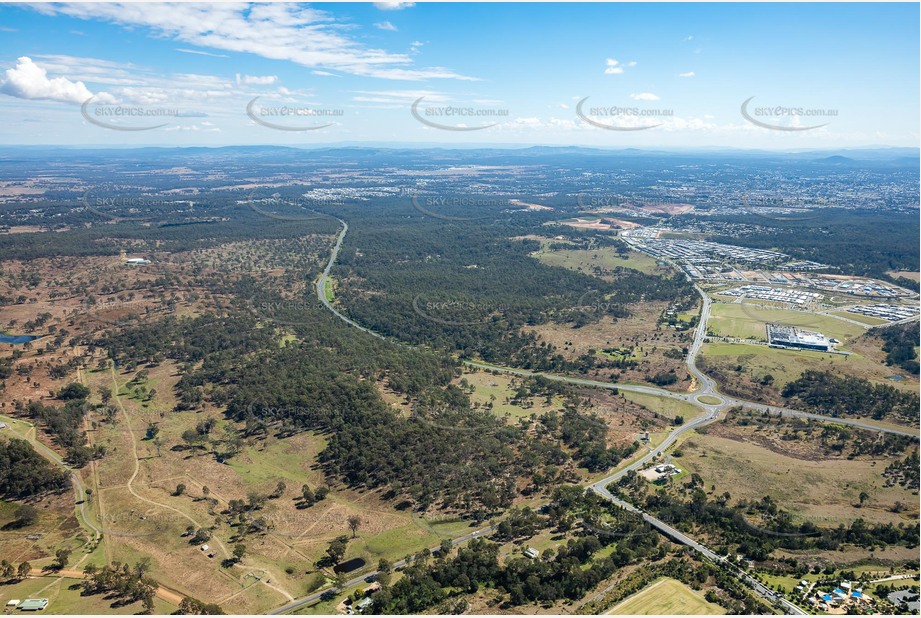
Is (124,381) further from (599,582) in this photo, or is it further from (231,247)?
(231,247)

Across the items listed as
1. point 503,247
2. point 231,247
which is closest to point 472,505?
point 503,247

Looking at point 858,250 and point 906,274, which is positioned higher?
point 858,250

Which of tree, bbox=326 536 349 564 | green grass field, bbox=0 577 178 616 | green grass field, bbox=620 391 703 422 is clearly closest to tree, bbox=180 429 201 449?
green grass field, bbox=0 577 178 616

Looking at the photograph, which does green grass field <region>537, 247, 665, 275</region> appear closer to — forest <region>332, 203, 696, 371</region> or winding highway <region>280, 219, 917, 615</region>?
forest <region>332, 203, 696, 371</region>

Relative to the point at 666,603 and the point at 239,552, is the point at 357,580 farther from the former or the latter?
the point at 666,603

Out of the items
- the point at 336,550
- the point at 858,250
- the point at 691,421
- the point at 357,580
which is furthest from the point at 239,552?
the point at 858,250

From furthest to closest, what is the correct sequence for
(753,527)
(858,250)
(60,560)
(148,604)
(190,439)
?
1. (858,250)
2. (190,439)
3. (753,527)
4. (60,560)
5. (148,604)

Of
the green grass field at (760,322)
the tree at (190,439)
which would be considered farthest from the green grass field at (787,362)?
the tree at (190,439)
